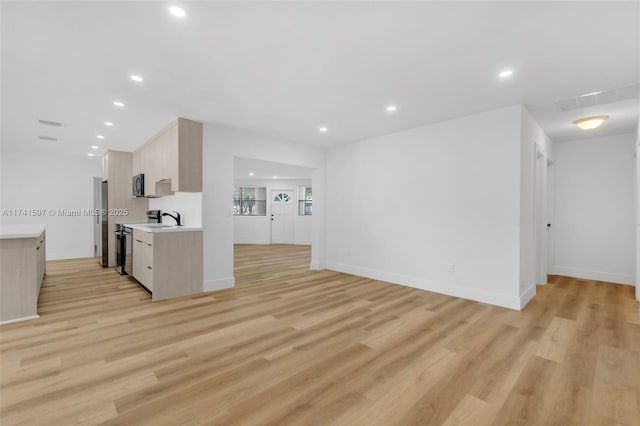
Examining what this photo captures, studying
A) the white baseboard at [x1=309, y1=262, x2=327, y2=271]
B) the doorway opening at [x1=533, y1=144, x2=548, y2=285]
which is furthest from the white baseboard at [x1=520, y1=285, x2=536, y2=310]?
the white baseboard at [x1=309, y1=262, x2=327, y2=271]

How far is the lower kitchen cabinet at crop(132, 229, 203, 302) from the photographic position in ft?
12.9

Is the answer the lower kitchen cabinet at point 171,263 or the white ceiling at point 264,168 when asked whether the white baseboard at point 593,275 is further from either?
the lower kitchen cabinet at point 171,263

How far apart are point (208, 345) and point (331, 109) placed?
3126 mm

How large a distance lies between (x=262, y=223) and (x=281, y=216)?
81cm

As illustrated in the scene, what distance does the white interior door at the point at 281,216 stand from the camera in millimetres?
11297

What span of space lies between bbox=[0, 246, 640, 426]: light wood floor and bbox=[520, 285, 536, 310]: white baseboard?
14cm

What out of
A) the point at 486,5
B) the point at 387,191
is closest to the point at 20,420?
the point at 486,5

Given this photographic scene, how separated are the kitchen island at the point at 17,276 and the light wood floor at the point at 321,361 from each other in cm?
23

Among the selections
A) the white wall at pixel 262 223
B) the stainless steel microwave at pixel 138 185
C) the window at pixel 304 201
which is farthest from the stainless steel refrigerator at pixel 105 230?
the window at pixel 304 201

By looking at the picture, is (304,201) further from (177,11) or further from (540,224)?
(177,11)

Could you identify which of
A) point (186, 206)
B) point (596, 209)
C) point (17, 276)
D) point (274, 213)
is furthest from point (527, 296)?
point (274, 213)

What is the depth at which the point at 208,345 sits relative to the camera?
2.61 meters

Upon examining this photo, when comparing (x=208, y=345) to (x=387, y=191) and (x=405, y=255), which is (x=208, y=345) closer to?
(x=405, y=255)

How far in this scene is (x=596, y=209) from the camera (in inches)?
207
